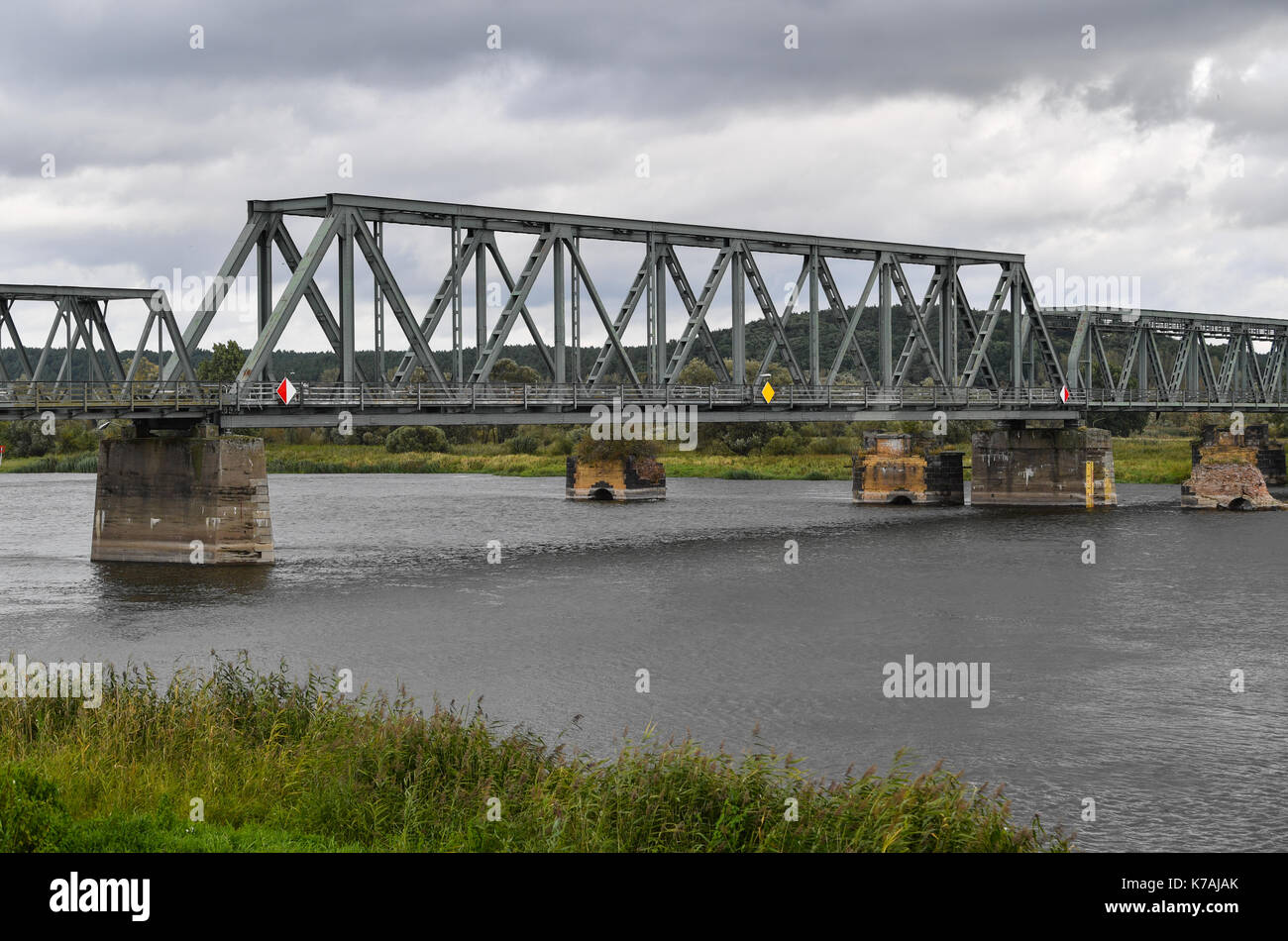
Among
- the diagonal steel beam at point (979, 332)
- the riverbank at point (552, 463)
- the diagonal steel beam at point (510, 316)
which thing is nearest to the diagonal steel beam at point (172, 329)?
the diagonal steel beam at point (510, 316)

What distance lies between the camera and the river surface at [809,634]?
979 inches

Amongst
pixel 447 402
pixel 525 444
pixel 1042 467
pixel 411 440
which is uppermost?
pixel 447 402

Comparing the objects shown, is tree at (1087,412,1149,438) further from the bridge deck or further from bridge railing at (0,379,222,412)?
bridge railing at (0,379,222,412)

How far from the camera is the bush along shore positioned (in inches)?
609

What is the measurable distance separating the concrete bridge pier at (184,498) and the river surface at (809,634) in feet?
4.56

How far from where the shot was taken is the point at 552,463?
486 ft

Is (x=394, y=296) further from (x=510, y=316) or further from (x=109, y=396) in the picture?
(x=109, y=396)

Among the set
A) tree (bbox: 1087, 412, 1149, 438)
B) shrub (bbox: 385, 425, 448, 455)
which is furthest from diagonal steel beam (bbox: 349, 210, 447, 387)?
tree (bbox: 1087, 412, 1149, 438)

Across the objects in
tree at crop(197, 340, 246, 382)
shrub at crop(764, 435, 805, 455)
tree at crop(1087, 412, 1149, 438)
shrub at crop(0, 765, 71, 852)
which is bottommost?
shrub at crop(0, 765, 71, 852)

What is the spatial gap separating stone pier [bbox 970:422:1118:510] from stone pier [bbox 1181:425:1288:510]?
5.79 m

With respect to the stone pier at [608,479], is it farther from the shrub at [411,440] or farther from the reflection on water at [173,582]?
the reflection on water at [173,582]

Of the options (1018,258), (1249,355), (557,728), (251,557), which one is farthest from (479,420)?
(1249,355)

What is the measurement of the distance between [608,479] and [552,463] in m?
39.2

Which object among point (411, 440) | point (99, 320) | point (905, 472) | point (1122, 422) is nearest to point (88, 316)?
point (99, 320)
